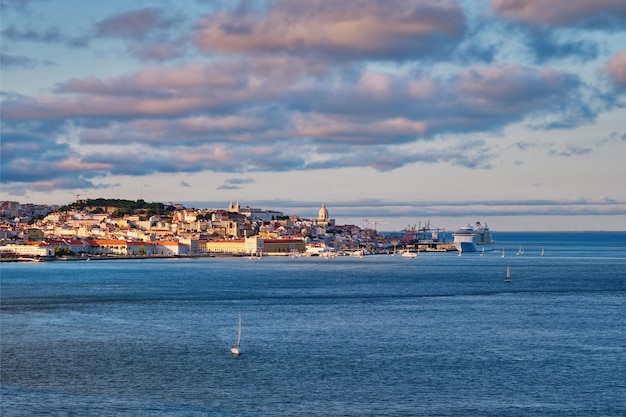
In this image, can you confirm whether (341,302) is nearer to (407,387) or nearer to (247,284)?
(247,284)

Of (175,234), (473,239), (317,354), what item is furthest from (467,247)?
(317,354)

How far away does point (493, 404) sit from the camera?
60.9ft

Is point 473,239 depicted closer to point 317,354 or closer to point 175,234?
point 175,234

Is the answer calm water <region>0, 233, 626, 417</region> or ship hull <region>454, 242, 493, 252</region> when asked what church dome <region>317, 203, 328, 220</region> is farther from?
calm water <region>0, 233, 626, 417</region>

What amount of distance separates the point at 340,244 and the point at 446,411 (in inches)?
4613

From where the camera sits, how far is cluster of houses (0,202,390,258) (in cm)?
11262

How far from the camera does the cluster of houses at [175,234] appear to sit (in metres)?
113

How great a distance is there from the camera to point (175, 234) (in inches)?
5359

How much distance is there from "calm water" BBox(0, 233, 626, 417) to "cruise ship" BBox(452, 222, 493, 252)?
8238 centimetres

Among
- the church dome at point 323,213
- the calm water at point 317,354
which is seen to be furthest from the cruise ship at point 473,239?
the calm water at point 317,354

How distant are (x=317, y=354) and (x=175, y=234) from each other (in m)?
113

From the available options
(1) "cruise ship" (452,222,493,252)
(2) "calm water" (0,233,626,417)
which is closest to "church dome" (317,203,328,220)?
(1) "cruise ship" (452,222,493,252)

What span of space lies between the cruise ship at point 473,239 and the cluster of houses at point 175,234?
11.1 meters

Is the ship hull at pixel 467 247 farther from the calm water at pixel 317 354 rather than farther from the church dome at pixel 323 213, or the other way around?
the calm water at pixel 317 354
